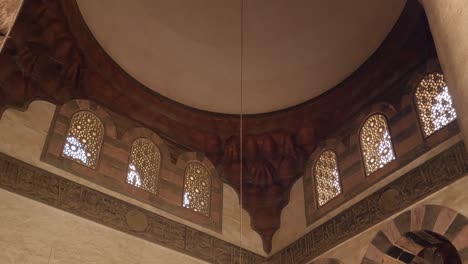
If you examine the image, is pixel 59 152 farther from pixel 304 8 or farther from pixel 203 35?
pixel 304 8

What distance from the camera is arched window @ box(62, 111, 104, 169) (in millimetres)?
5867

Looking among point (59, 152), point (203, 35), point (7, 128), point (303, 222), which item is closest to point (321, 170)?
point (303, 222)

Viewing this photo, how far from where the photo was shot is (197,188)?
681 centimetres

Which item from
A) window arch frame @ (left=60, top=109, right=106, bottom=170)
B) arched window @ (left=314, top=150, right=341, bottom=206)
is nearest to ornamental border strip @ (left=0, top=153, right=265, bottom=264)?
window arch frame @ (left=60, top=109, right=106, bottom=170)

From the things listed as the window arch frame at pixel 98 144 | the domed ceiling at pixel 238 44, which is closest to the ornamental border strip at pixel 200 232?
the window arch frame at pixel 98 144

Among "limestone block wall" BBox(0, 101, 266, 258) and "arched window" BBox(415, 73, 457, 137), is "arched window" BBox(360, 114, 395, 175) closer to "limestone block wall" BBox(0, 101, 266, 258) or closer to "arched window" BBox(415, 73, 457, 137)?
"arched window" BBox(415, 73, 457, 137)

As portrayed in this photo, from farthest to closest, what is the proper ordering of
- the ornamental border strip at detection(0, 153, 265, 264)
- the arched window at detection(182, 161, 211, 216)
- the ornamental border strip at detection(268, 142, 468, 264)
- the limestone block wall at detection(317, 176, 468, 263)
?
the arched window at detection(182, 161, 211, 216) → the ornamental border strip at detection(0, 153, 265, 264) → the ornamental border strip at detection(268, 142, 468, 264) → the limestone block wall at detection(317, 176, 468, 263)

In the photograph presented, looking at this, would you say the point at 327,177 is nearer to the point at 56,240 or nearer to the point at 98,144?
the point at 98,144

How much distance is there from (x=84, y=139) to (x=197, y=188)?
5.24ft

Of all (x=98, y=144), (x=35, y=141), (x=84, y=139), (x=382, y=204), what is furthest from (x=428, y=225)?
(x=35, y=141)

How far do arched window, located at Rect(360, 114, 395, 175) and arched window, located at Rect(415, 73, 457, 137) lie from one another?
480mm

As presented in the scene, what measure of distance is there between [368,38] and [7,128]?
4281 millimetres

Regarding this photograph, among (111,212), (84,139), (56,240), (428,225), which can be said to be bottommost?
(56,240)

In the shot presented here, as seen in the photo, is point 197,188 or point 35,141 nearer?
point 35,141
